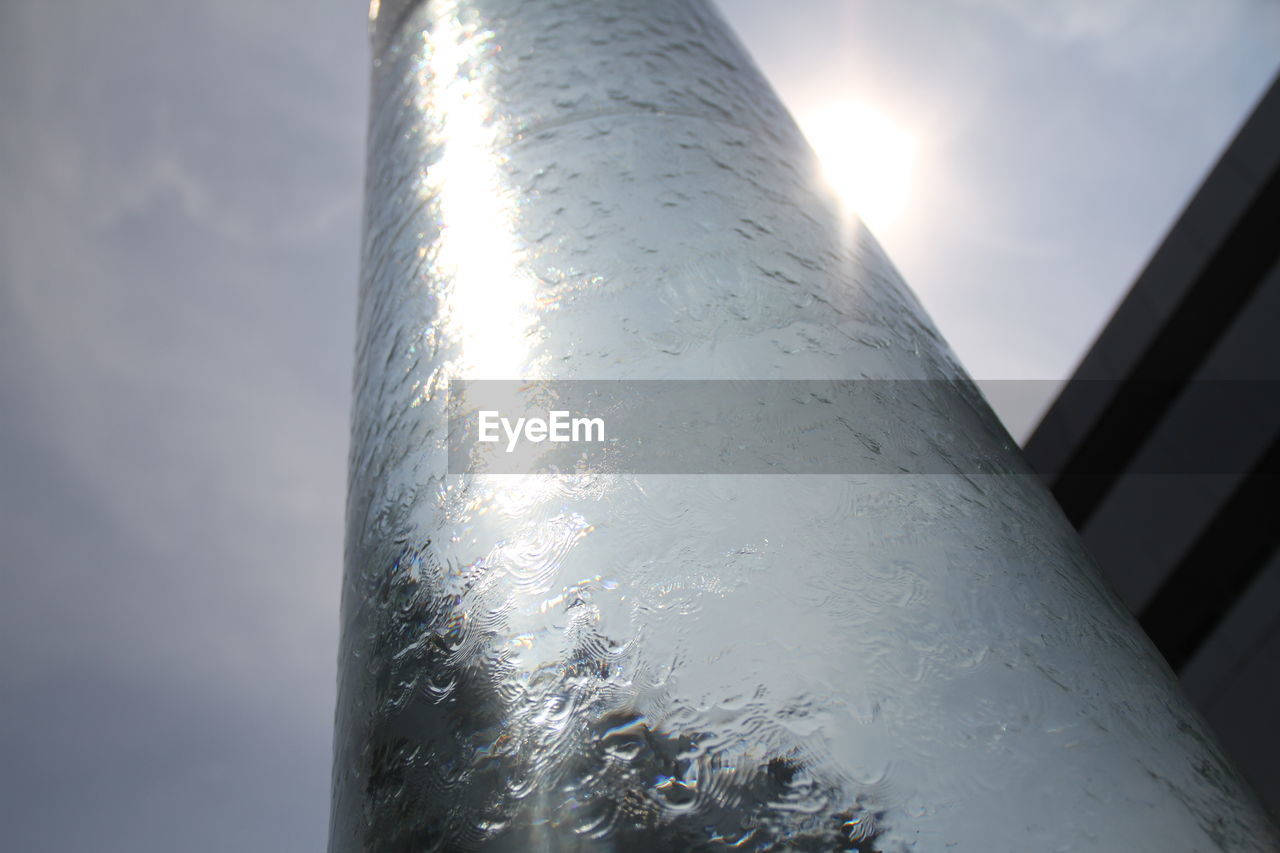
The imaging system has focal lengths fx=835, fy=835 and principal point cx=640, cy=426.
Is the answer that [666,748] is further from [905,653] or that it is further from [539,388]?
[539,388]

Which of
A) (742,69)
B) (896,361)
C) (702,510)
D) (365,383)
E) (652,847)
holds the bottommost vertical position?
(365,383)

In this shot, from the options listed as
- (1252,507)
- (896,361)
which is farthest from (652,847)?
(1252,507)

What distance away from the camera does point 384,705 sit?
672 mm

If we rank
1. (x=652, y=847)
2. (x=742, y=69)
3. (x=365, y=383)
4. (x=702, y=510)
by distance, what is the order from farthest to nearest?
1. (x=742, y=69)
2. (x=365, y=383)
3. (x=702, y=510)
4. (x=652, y=847)

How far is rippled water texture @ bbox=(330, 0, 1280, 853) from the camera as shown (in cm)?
49

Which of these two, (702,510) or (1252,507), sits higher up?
(702,510)

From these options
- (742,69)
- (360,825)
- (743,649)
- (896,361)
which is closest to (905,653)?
(743,649)

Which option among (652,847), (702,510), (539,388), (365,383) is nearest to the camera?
(652,847)

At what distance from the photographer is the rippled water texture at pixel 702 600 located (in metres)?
0.49

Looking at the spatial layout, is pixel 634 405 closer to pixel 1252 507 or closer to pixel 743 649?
pixel 743 649

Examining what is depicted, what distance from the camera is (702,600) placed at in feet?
1.80

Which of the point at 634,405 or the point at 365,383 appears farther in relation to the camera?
the point at 365,383

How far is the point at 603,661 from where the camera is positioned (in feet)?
1.81

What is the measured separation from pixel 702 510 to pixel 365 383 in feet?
1.77
